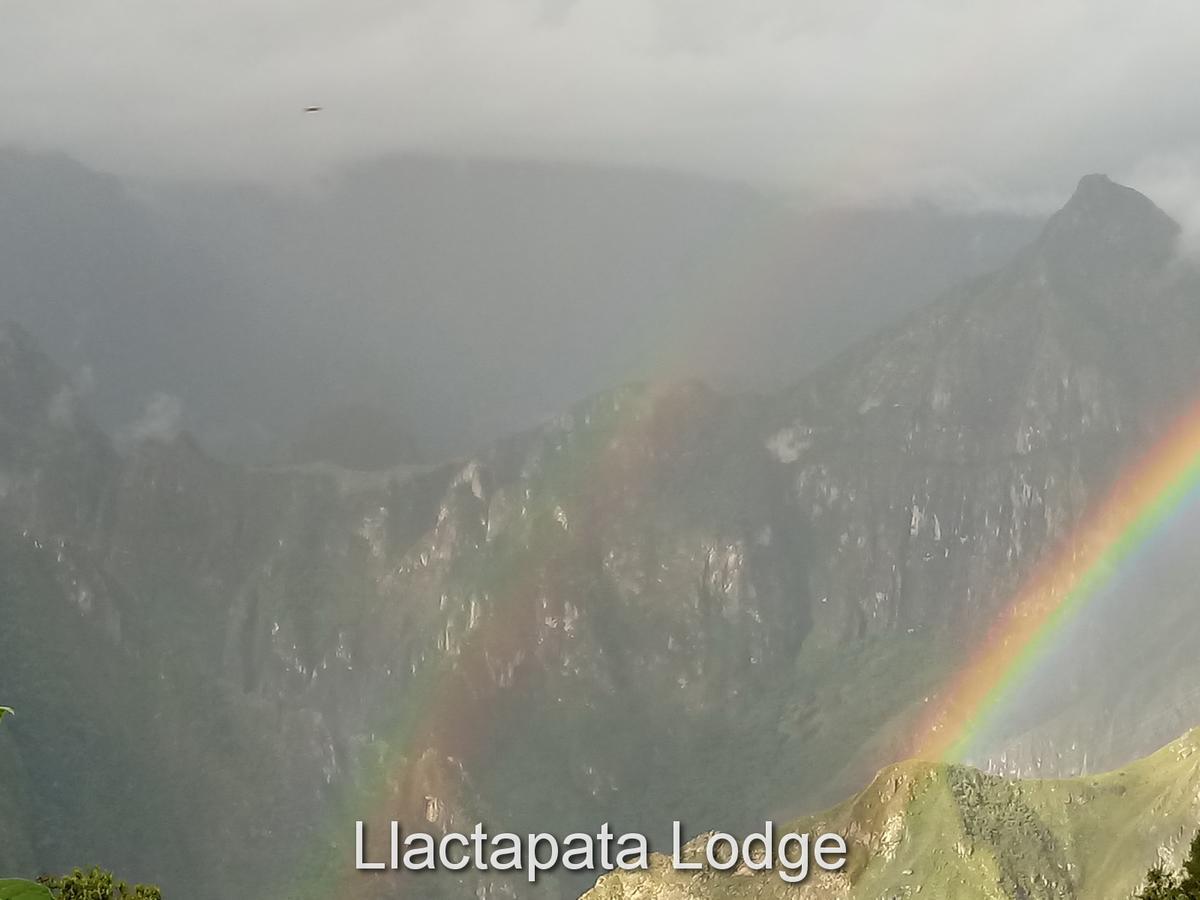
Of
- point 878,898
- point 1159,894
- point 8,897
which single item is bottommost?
point 878,898

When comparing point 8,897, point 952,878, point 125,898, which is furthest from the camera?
point 952,878

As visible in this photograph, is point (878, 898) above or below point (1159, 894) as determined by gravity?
below

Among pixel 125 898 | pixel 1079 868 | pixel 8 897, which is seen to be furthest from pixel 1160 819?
pixel 8 897

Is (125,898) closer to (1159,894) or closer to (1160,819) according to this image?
(1159,894)

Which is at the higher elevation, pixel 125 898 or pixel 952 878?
pixel 125 898

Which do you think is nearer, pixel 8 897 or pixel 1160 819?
pixel 8 897

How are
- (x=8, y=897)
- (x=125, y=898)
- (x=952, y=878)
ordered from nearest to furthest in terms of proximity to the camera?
(x=8, y=897) < (x=125, y=898) < (x=952, y=878)

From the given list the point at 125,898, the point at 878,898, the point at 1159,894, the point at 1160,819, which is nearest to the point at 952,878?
the point at 878,898

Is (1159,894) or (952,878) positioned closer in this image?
(1159,894)

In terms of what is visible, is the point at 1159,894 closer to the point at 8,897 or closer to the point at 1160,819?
the point at 8,897
